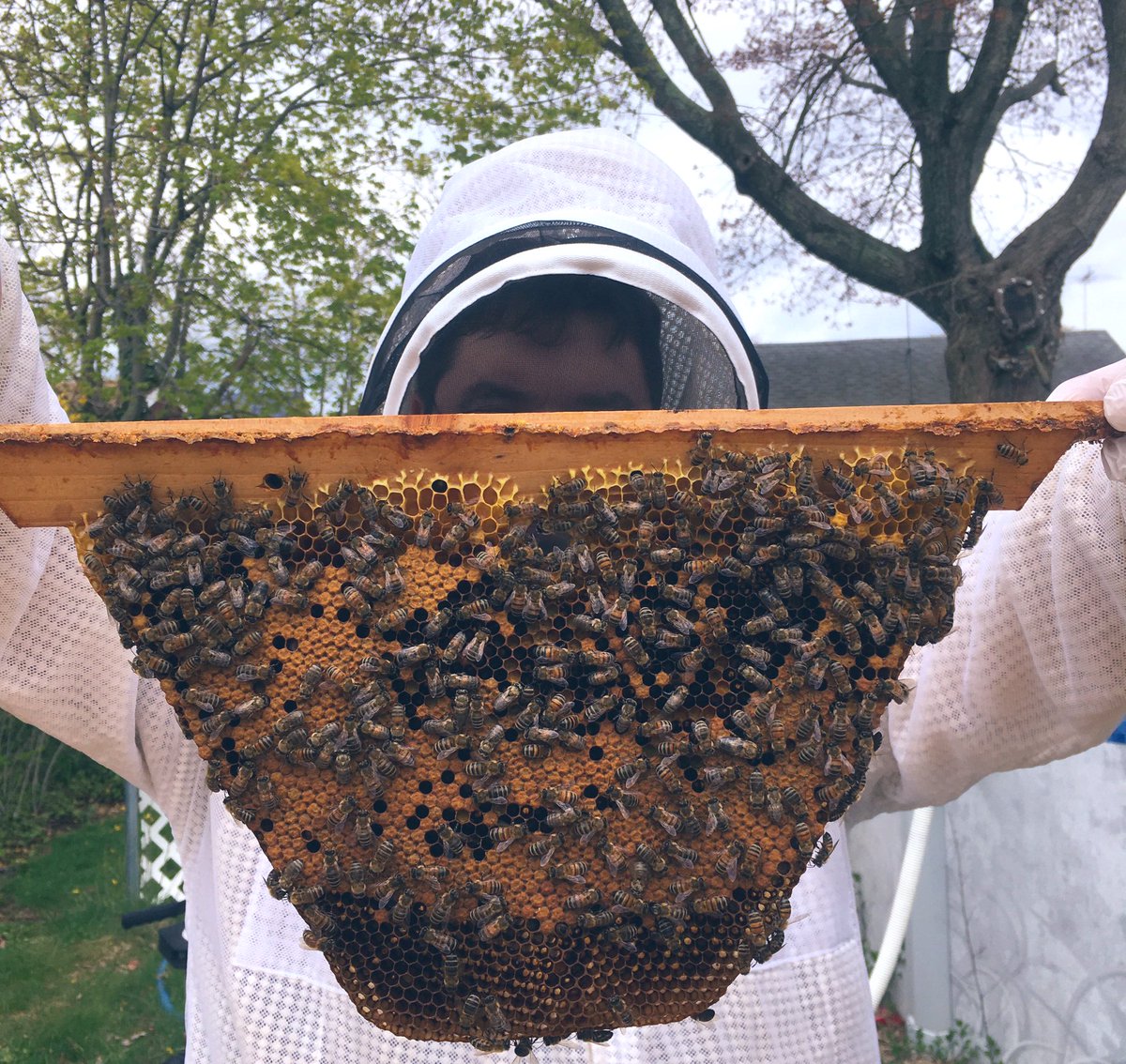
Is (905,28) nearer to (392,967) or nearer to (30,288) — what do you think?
(30,288)

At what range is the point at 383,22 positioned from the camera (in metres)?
9.59

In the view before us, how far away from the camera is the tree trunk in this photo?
27.0ft

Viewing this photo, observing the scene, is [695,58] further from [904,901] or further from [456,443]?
[456,443]

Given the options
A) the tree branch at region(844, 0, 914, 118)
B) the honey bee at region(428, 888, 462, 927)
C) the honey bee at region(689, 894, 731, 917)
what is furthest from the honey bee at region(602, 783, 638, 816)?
the tree branch at region(844, 0, 914, 118)

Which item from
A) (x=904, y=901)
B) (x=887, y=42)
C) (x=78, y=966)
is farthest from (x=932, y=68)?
(x=78, y=966)

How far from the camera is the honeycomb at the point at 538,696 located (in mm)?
1742

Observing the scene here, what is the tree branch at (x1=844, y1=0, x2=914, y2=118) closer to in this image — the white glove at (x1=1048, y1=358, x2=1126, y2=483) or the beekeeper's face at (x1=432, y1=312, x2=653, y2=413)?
the beekeeper's face at (x1=432, y1=312, x2=653, y2=413)

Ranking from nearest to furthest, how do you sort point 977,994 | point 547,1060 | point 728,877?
1. point 728,877
2. point 547,1060
3. point 977,994

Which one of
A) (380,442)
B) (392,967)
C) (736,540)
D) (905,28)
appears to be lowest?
(392,967)

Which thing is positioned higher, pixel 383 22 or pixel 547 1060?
pixel 383 22

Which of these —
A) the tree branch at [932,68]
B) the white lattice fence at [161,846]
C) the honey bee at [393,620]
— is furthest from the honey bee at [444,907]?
the tree branch at [932,68]

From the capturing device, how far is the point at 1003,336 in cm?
829

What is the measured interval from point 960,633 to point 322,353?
851 centimetres

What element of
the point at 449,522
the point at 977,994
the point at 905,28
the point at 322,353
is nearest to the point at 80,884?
the point at 322,353
